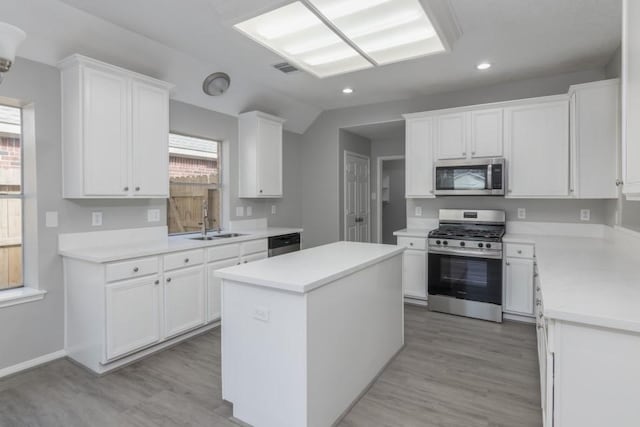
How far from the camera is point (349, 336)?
222cm

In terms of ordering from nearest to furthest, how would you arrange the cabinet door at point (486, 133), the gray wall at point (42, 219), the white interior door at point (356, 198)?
the gray wall at point (42, 219) < the cabinet door at point (486, 133) < the white interior door at point (356, 198)

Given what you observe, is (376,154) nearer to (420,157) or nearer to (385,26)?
(420,157)

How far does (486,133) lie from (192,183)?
3.53 metres

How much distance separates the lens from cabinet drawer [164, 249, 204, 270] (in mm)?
3092

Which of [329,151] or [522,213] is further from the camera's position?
[329,151]

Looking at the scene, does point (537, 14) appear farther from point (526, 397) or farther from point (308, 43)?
point (526, 397)

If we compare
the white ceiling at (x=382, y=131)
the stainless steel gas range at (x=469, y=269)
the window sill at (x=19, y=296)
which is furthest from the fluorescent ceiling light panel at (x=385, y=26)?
the window sill at (x=19, y=296)

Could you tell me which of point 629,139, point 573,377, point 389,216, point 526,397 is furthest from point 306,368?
point 389,216

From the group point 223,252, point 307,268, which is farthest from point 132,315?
point 307,268

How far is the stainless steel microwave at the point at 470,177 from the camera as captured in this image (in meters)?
3.89

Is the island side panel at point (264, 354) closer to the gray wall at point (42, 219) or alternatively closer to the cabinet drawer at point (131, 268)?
the cabinet drawer at point (131, 268)

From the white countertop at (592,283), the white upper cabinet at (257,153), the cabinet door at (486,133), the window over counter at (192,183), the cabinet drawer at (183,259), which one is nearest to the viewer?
the white countertop at (592,283)

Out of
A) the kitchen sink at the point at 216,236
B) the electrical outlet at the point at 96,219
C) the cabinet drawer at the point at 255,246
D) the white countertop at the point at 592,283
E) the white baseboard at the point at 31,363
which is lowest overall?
the white baseboard at the point at 31,363

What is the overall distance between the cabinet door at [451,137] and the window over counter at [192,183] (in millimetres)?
2813
